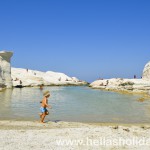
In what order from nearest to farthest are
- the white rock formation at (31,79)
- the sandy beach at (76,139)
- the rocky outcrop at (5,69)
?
the sandy beach at (76,139), the rocky outcrop at (5,69), the white rock formation at (31,79)

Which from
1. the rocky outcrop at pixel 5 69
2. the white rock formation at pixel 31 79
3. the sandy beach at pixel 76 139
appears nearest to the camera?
the sandy beach at pixel 76 139

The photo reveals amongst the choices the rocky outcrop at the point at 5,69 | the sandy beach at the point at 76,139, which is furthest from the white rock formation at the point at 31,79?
the sandy beach at the point at 76,139

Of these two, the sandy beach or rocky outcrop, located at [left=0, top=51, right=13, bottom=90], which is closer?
the sandy beach

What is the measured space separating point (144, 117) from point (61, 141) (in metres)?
10.0

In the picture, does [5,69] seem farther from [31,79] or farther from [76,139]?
→ [76,139]

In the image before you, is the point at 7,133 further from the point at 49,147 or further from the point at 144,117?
the point at 144,117

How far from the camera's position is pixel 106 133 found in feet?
38.5

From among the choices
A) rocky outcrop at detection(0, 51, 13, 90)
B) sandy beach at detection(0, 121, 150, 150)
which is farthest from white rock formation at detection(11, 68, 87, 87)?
sandy beach at detection(0, 121, 150, 150)

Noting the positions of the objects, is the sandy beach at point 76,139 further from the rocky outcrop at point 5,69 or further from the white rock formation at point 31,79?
the white rock formation at point 31,79

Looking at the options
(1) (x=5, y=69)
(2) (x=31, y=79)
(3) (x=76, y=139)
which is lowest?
(3) (x=76, y=139)

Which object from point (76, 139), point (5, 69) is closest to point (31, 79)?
point (5, 69)

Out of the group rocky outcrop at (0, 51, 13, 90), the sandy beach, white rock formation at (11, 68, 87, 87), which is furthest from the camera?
white rock formation at (11, 68, 87, 87)

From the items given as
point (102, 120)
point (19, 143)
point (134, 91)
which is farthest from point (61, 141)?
point (134, 91)

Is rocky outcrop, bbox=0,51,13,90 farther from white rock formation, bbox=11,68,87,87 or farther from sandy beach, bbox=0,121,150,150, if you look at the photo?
sandy beach, bbox=0,121,150,150
